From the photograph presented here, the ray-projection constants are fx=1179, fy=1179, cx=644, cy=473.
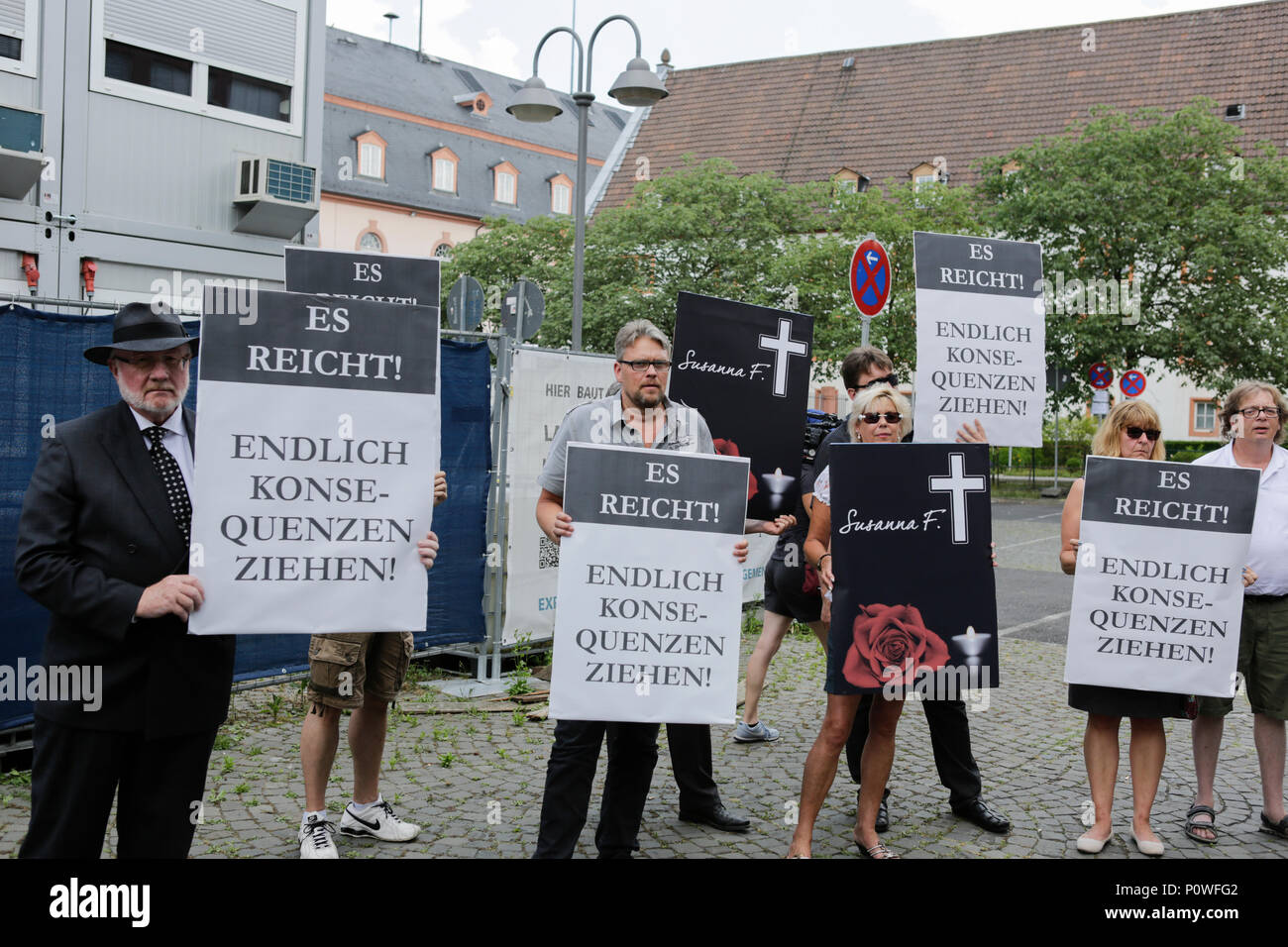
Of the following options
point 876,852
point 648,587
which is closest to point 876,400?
point 648,587

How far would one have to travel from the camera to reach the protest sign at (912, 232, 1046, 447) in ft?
18.7

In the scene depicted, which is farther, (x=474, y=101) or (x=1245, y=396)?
(x=474, y=101)

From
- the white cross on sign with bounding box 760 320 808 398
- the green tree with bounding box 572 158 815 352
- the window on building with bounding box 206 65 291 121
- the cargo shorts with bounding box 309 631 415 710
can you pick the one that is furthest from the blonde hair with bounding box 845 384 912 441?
the green tree with bounding box 572 158 815 352

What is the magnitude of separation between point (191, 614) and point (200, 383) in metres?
0.74

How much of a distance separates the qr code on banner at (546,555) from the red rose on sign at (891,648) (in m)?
4.20

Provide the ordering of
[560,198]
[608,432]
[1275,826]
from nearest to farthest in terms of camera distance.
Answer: [608,432]
[1275,826]
[560,198]

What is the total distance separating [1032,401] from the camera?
589cm

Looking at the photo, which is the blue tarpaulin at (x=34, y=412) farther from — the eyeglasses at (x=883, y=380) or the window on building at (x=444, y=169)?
the window on building at (x=444, y=169)

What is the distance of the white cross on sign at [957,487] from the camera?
465 cm

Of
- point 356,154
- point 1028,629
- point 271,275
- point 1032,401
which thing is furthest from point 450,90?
point 1032,401

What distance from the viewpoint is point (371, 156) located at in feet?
189

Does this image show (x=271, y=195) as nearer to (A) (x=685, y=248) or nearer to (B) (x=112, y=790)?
(B) (x=112, y=790)

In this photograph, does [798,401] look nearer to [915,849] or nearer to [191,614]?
[915,849]

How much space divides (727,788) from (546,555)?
297 centimetres
